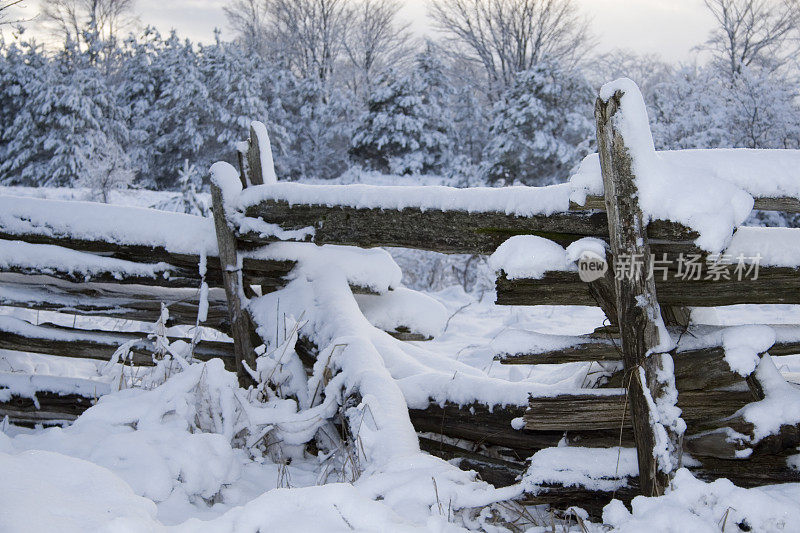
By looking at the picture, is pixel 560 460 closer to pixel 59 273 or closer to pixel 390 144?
pixel 59 273

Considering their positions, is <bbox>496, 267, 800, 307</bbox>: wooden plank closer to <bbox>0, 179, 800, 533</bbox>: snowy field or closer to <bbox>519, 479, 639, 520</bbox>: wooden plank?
<bbox>0, 179, 800, 533</bbox>: snowy field

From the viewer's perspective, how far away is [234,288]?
3.94 m

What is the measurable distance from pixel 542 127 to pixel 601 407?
1382 cm

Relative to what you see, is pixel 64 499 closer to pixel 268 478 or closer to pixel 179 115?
pixel 268 478

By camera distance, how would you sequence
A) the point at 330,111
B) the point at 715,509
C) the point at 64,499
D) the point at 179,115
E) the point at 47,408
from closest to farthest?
the point at 64,499
the point at 715,509
the point at 47,408
the point at 179,115
the point at 330,111

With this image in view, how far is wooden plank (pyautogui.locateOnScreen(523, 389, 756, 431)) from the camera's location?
281cm

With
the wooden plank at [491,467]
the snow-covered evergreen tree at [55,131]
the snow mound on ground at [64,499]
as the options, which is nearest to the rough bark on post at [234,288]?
the wooden plank at [491,467]

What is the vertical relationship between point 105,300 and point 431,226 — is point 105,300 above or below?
below

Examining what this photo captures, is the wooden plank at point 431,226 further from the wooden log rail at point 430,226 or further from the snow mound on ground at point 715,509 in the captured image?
the snow mound on ground at point 715,509

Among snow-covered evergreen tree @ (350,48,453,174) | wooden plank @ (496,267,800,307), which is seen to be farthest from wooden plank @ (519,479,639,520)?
snow-covered evergreen tree @ (350,48,453,174)

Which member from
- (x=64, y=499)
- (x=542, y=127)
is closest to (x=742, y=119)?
(x=542, y=127)

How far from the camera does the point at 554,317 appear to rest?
742cm

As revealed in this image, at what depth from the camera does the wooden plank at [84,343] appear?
4477mm

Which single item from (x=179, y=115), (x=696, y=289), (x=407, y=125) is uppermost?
(x=179, y=115)
